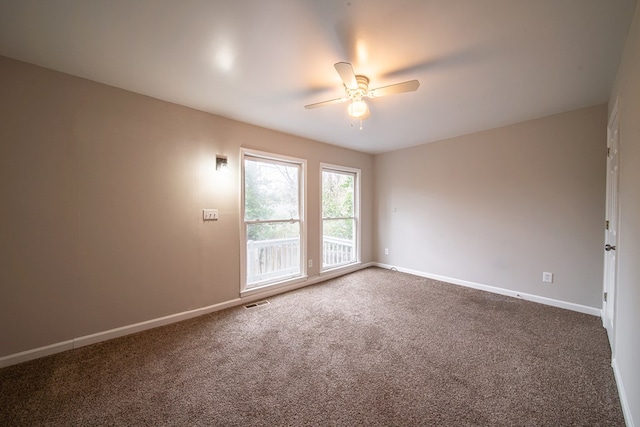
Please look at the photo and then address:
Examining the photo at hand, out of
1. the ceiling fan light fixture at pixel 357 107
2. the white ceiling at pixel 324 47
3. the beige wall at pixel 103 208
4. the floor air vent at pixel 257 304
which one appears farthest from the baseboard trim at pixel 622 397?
the beige wall at pixel 103 208

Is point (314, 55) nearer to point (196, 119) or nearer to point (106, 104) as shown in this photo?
point (196, 119)

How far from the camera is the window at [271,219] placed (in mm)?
3400

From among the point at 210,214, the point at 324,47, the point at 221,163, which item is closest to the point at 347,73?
the point at 324,47

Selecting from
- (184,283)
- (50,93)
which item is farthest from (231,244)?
(50,93)

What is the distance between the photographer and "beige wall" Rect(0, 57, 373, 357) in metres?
1.94

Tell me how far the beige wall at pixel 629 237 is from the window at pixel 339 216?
3300 millimetres

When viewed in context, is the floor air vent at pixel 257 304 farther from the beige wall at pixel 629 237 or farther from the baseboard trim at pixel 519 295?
the beige wall at pixel 629 237

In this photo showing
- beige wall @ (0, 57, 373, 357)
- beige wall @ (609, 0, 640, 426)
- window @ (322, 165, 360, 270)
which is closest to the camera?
beige wall @ (609, 0, 640, 426)

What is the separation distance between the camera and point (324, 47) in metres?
1.76

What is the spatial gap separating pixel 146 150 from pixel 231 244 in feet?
4.58

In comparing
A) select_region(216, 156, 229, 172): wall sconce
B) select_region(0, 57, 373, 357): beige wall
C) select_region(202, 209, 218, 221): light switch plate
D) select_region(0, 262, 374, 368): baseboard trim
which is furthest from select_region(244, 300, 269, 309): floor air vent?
select_region(216, 156, 229, 172): wall sconce

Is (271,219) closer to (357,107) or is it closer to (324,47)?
(357,107)

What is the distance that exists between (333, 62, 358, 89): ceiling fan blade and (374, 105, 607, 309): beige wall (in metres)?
2.83

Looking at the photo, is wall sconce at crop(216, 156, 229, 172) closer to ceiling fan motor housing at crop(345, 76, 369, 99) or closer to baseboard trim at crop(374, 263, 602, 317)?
ceiling fan motor housing at crop(345, 76, 369, 99)
